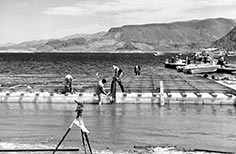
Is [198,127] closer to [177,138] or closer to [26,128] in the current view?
[177,138]

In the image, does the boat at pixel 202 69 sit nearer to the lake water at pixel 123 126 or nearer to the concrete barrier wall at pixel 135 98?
the concrete barrier wall at pixel 135 98

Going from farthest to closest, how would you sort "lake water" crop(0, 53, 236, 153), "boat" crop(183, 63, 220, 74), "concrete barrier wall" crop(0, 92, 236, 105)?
"boat" crop(183, 63, 220, 74), "concrete barrier wall" crop(0, 92, 236, 105), "lake water" crop(0, 53, 236, 153)

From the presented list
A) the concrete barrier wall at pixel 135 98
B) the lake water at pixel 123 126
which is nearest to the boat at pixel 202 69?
the concrete barrier wall at pixel 135 98

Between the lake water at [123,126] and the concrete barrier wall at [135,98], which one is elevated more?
the concrete barrier wall at [135,98]

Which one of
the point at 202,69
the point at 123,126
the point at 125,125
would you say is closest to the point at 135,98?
the point at 125,125

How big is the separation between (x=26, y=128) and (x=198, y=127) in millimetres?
7218

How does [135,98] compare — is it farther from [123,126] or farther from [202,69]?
[202,69]

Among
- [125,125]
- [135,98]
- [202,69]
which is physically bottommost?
[125,125]

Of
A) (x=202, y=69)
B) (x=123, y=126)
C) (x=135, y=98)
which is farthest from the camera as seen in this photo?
(x=202, y=69)

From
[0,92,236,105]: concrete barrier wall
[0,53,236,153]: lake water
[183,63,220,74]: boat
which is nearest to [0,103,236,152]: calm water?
[0,53,236,153]: lake water

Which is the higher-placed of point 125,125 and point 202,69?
point 202,69

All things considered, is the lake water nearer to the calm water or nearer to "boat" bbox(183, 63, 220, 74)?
the calm water

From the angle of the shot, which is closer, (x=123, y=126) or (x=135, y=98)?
(x=123, y=126)

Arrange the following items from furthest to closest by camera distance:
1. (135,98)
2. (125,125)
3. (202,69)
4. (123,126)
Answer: (202,69) → (135,98) → (125,125) → (123,126)
